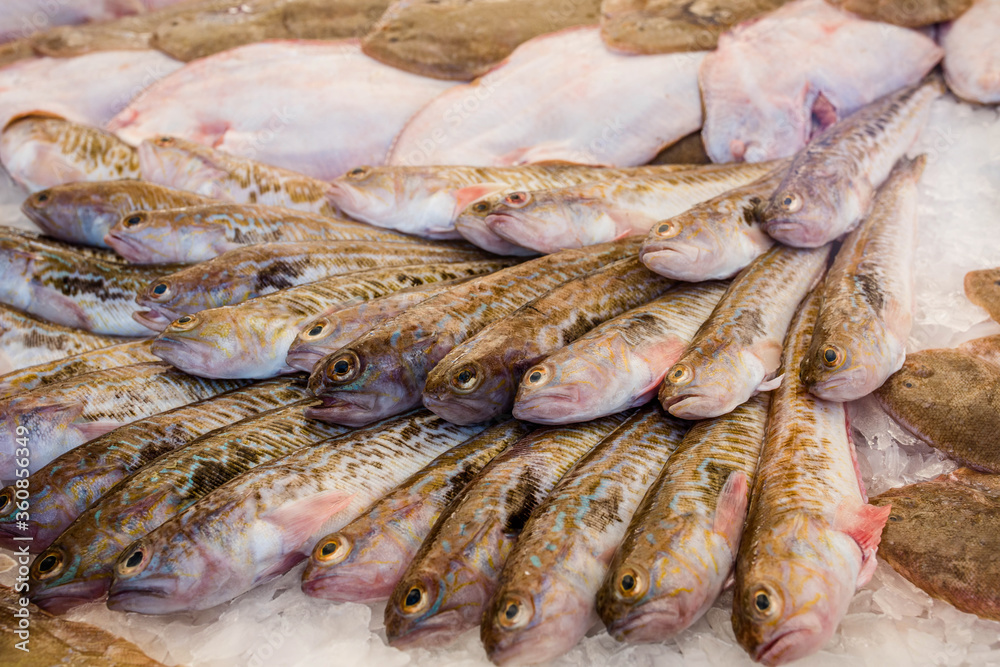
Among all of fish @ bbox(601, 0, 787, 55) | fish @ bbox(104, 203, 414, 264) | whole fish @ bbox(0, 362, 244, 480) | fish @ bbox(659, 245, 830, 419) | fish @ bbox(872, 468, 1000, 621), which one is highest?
fish @ bbox(601, 0, 787, 55)

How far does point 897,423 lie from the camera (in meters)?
2.49

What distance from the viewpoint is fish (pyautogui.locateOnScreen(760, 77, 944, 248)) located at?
289 cm

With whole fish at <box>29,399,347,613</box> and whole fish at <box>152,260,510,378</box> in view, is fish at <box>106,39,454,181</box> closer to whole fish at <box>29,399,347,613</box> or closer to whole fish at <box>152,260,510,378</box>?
whole fish at <box>152,260,510,378</box>

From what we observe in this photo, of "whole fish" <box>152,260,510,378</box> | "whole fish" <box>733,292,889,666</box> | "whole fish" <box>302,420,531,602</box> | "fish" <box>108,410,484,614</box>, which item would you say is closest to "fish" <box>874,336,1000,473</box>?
"whole fish" <box>733,292,889,666</box>

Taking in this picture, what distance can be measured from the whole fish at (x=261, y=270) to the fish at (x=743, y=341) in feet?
3.93

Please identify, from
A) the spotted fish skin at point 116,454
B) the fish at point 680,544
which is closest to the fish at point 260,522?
the spotted fish skin at point 116,454

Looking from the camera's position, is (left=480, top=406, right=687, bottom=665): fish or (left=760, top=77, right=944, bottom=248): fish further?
(left=760, top=77, right=944, bottom=248): fish

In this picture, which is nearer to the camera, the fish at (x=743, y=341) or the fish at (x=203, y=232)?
the fish at (x=743, y=341)

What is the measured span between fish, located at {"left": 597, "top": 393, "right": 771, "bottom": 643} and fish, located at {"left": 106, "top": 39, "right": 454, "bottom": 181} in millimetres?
2754

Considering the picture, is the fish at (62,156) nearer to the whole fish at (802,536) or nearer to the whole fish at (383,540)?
the whole fish at (383,540)

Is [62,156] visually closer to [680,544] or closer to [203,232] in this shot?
[203,232]

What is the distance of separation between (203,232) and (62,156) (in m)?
1.43

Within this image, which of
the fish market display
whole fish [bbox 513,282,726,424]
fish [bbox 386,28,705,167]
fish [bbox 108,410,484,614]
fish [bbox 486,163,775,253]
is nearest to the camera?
fish [bbox 108,410,484,614]

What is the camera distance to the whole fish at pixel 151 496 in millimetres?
2094
